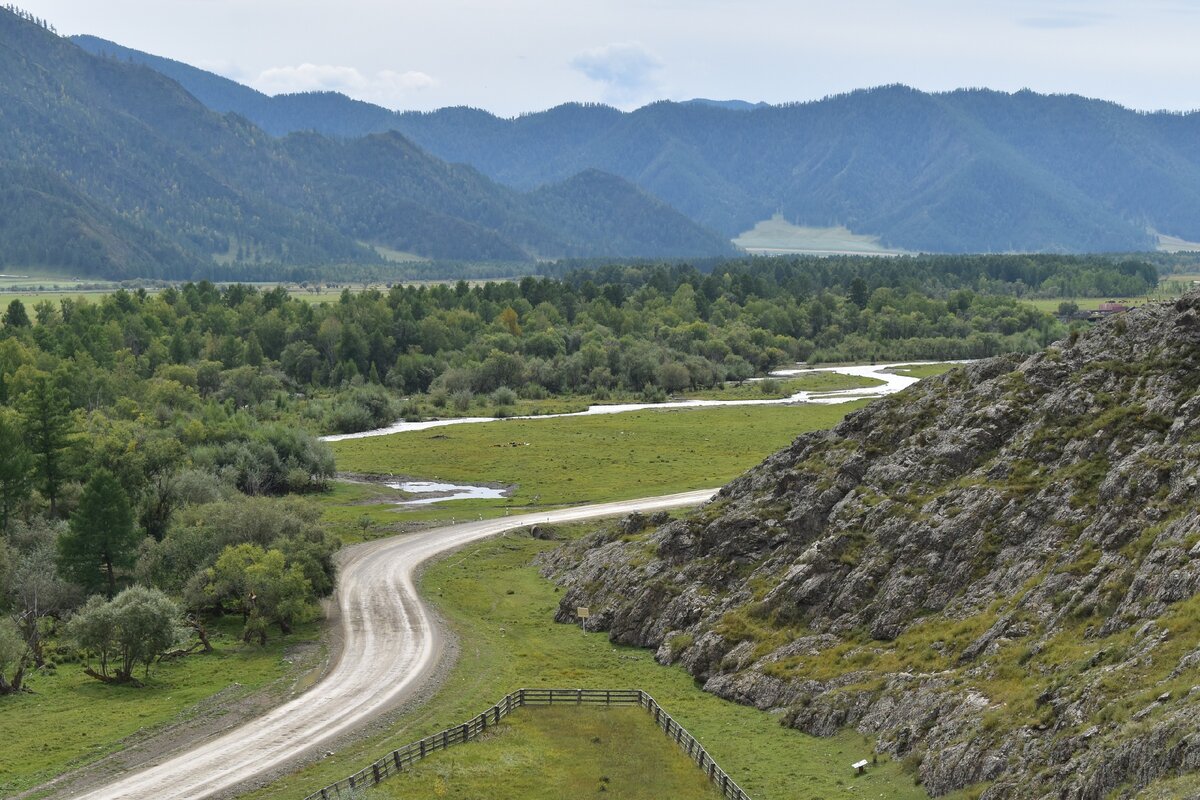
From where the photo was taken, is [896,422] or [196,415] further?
[196,415]

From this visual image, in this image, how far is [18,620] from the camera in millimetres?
83812

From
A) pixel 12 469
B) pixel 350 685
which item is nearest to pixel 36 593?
pixel 12 469

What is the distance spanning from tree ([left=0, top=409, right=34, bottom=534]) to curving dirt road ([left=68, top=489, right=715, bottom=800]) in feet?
95.3

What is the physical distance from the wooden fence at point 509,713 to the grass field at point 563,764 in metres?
0.49

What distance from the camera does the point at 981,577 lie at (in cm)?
6500

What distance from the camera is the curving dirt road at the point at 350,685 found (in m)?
59.2

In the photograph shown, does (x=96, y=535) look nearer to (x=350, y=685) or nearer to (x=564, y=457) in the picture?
(x=350, y=685)

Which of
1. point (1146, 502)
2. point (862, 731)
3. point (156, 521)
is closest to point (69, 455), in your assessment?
point (156, 521)

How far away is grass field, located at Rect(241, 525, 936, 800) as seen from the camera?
181ft

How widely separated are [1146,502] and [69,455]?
310ft

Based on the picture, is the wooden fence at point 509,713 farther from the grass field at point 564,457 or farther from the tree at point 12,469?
the tree at point 12,469

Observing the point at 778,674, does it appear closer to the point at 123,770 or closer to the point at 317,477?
the point at 123,770

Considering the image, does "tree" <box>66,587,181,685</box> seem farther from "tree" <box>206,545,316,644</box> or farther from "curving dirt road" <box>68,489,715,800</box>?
"curving dirt road" <box>68,489,715,800</box>

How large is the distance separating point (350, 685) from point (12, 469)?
51.0 meters
